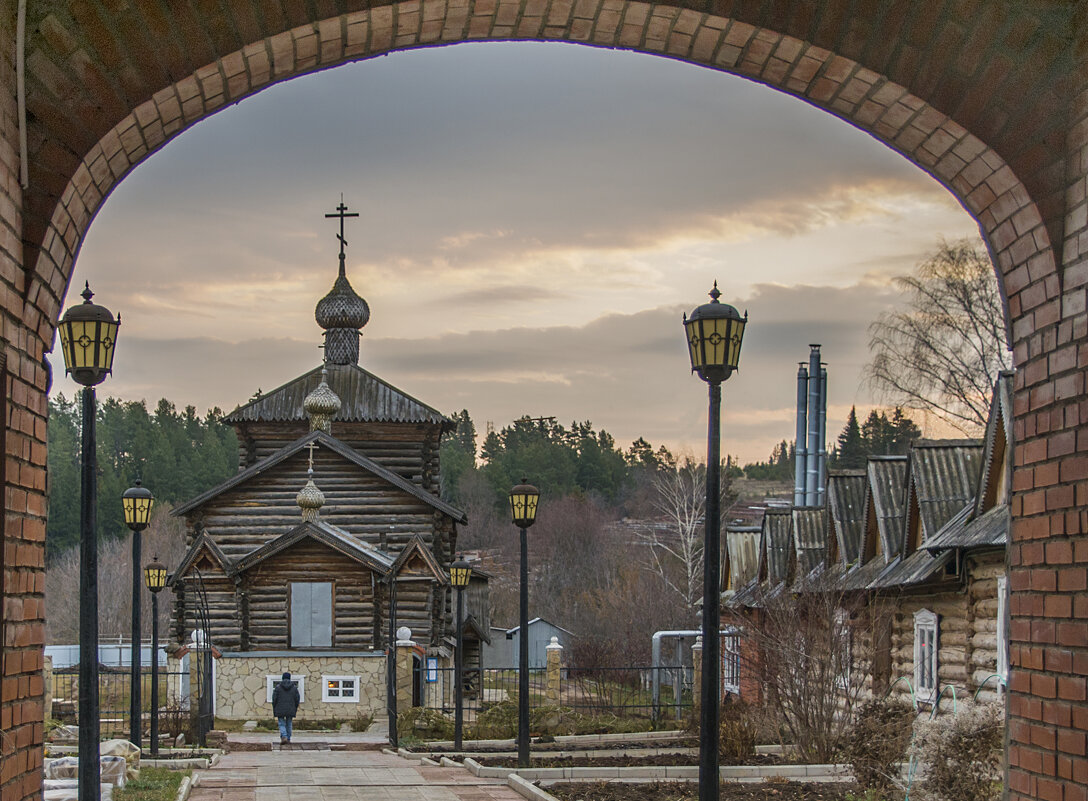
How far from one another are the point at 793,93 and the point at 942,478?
47.3 feet

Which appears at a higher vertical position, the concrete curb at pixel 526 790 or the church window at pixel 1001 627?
the church window at pixel 1001 627

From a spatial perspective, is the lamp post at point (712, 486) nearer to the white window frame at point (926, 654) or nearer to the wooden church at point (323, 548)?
the white window frame at point (926, 654)

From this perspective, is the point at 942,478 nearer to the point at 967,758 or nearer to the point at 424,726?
the point at 424,726

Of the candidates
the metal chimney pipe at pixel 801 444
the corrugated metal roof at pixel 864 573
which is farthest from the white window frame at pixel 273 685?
the metal chimney pipe at pixel 801 444

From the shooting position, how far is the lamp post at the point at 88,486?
10234 mm

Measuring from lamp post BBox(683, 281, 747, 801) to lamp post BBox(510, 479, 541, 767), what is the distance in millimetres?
7241

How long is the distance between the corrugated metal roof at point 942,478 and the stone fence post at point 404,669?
29.8 feet

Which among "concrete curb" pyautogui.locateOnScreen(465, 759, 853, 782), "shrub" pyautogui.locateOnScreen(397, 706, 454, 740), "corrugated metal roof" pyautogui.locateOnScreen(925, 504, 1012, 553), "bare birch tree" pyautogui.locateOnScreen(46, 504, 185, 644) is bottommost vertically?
"bare birch tree" pyautogui.locateOnScreen(46, 504, 185, 644)

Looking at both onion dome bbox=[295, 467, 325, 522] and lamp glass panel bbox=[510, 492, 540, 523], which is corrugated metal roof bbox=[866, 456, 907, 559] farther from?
onion dome bbox=[295, 467, 325, 522]

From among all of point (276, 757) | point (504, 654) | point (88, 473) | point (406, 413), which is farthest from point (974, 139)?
point (504, 654)

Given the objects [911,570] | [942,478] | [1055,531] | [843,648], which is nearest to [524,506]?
[843,648]

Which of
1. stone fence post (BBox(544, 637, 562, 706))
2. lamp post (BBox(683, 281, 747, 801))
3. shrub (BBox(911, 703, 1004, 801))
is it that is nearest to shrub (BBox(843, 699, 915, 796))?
shrub (BBox(911, 703, 1004, 801))

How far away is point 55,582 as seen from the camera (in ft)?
246

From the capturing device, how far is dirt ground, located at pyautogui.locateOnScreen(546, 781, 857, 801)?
42.0ft
